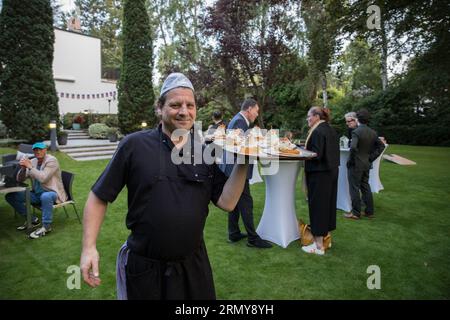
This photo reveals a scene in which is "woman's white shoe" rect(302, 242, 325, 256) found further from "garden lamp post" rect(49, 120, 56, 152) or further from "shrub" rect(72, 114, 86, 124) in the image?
"shrub" rect(72, 114, 86, 124)

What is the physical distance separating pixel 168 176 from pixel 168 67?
18741 millimetres

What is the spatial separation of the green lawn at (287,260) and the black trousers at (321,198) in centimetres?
43

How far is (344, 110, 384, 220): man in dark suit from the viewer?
5605mm

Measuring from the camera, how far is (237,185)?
1798 millimetres

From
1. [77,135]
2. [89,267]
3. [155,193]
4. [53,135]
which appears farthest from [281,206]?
[77,135]

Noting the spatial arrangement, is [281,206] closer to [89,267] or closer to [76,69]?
[89,267]

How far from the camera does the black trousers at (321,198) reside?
411 centimetres

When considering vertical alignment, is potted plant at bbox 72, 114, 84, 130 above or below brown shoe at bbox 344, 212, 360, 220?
above

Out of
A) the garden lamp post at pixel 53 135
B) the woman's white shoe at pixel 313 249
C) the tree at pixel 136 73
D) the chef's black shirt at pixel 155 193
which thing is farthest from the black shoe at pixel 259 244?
the tree at pixel 136 73

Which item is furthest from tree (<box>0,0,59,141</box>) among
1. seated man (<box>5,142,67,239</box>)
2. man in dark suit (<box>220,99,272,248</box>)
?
man in dark suit (<box>220,99,272,248</box>)

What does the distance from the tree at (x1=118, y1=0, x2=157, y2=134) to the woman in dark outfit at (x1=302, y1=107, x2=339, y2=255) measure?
13303 millimetres
